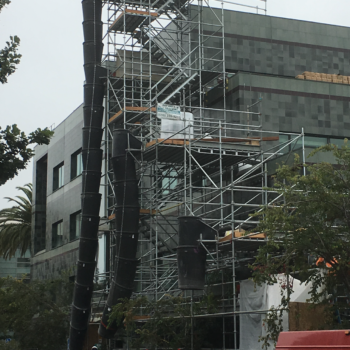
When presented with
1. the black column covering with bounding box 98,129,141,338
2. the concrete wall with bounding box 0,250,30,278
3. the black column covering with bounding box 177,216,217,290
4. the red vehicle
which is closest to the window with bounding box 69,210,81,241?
the black column covering with bounding box 98,129,141,338

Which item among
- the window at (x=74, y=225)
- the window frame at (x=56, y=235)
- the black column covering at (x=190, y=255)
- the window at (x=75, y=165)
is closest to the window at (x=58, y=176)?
the window frame at (x=56, y=235)

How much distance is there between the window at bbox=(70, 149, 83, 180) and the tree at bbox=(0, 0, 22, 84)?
26.4 metres

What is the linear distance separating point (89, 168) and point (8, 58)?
712 inches

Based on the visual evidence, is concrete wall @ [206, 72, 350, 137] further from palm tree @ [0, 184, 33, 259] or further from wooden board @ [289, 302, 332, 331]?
palm tree @ [0, 184, 33, 259]

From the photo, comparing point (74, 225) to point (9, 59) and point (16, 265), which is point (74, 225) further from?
point (16, 265)

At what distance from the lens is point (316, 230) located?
20500mm

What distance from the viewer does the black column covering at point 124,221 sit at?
101ft

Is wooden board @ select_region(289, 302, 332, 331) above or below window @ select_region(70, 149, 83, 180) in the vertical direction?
below

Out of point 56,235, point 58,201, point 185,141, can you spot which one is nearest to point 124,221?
point 185,141

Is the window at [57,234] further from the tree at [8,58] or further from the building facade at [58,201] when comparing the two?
the tree at [8,58]

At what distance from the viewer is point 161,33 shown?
3816 cm

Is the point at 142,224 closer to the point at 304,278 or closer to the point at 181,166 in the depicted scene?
the point at 181,166

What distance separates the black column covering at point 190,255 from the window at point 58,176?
22.7m

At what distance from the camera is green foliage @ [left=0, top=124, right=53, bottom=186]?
16703 millimetres
